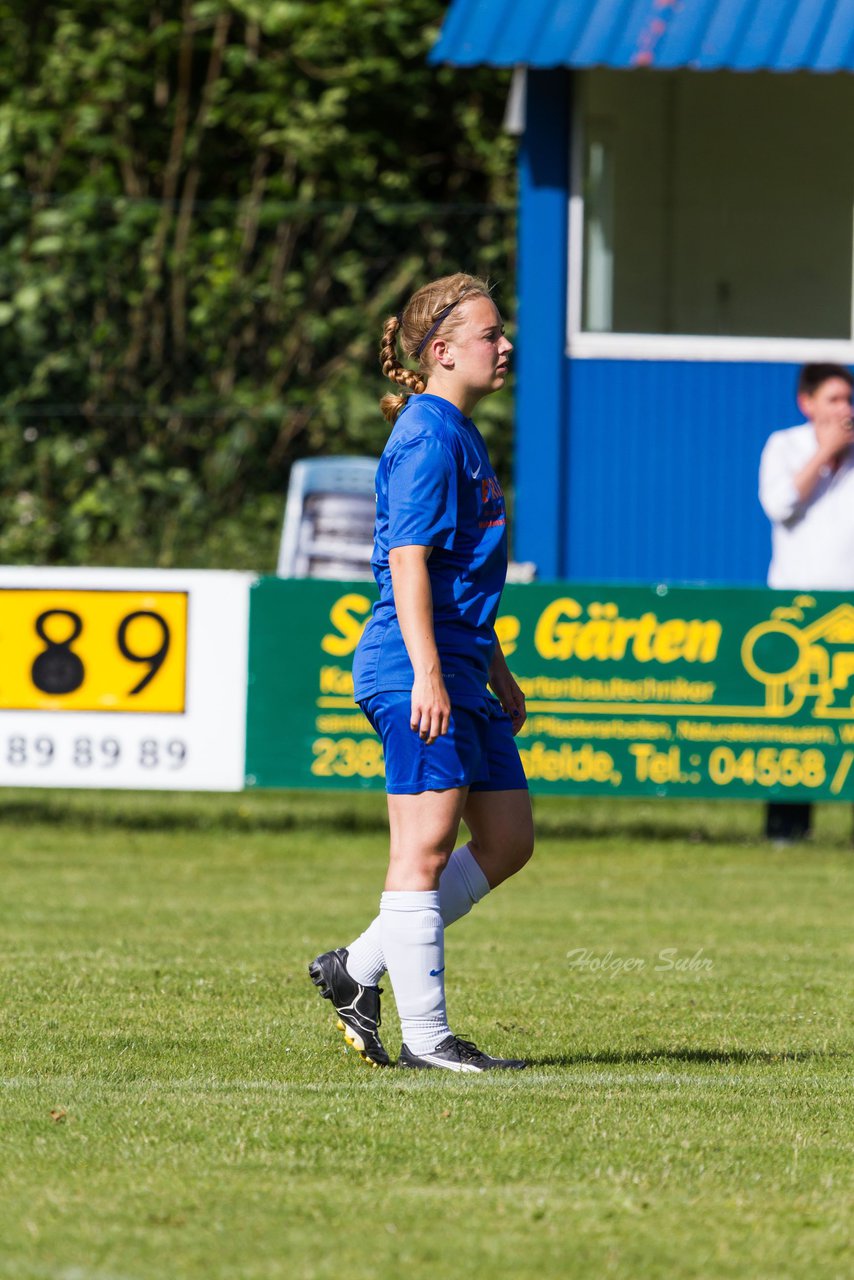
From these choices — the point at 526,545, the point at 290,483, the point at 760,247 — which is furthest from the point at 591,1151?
the point at 760,247

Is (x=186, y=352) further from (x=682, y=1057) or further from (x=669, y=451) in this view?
(x=682, y=1057)

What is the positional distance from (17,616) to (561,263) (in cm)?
470

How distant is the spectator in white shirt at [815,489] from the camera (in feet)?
33.8

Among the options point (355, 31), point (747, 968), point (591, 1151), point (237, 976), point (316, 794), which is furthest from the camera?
point (355, 31)

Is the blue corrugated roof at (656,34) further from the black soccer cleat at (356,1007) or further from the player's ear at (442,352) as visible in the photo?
the black soccer cleat at (356,1007)

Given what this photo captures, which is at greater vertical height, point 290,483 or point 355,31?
point 355,31

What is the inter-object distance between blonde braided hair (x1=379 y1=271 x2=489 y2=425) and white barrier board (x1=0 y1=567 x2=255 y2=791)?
17.7 feet

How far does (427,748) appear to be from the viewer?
477 cm

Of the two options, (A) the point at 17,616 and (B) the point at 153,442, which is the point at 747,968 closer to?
(A) the point at 17,616

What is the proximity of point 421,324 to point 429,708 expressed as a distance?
3.20 feet

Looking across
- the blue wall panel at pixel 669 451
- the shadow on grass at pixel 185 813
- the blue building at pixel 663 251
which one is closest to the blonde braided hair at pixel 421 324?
the shadow on grass at pixel 185 813

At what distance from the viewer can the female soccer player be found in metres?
4.74

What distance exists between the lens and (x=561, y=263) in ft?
43.8

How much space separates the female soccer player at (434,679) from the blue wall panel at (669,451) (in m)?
8.25
